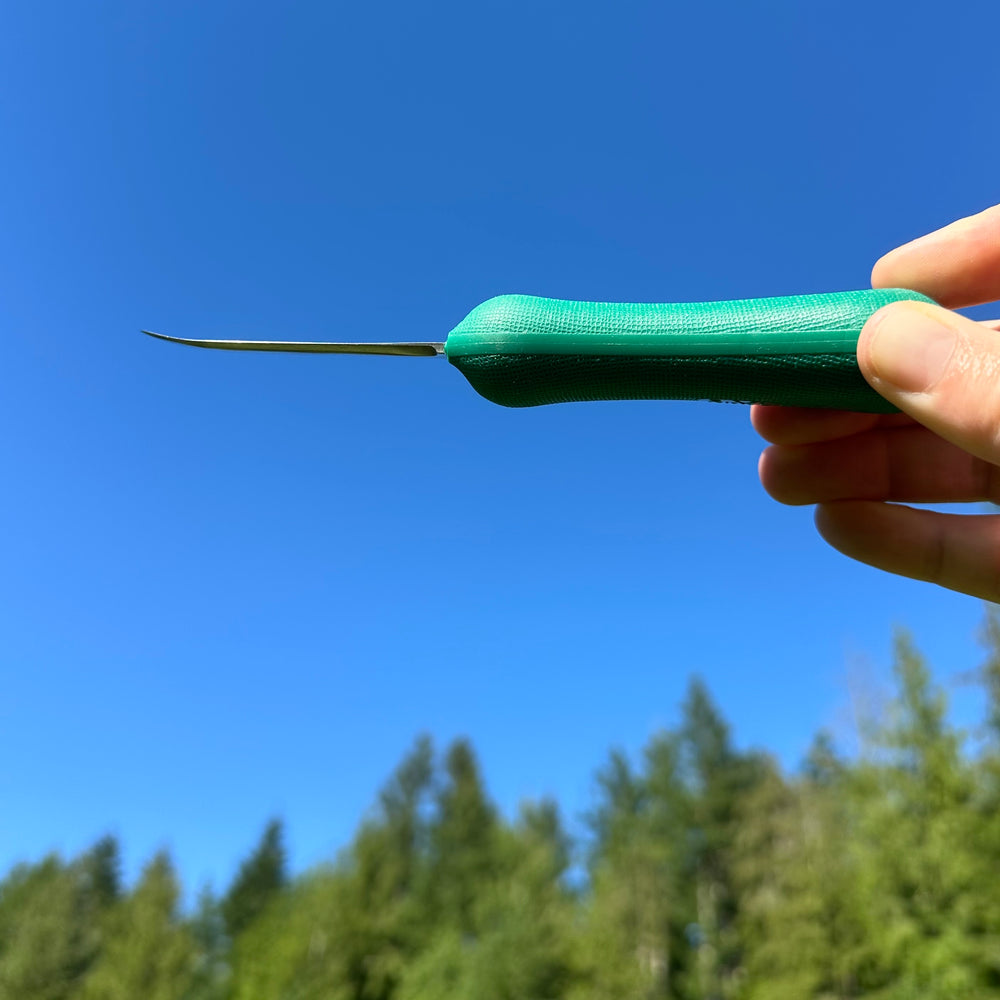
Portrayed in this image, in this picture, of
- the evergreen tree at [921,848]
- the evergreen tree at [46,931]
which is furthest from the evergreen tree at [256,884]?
the evergreen tree at [921,848]

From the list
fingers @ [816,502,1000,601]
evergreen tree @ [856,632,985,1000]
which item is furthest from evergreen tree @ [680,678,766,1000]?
fingers @ [816,502,1000,601]

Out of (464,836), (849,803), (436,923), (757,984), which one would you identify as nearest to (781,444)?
(849,803)

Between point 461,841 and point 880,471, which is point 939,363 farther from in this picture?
point 461,841

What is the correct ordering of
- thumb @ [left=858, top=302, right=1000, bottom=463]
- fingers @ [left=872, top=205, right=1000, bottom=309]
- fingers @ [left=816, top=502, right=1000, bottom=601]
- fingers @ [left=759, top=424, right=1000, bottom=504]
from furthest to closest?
fingers @ [left=759, top=424, right=1000, bottom=504] → fingers @ [left=816, top=502, right=1000, bottom=601] → fingers @ [left=872, top=205, right=1000, bottom=309] → thumb @ [left=858, top=302, right=1000, bottom=463]

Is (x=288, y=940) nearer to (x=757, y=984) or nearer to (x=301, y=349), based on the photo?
(x=757, y=984)

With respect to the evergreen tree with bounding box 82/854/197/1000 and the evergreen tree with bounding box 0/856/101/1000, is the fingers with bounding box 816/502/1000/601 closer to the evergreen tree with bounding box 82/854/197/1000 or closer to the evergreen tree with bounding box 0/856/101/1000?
the evergreen tree with bounding box 82/854/197/1000

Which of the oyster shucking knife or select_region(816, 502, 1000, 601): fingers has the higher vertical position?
the oyster shucking knife

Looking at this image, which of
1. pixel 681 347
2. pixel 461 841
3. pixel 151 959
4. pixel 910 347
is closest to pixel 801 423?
pixel 910 347

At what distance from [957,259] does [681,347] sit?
4.23 feet

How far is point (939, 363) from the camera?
5.39 ft

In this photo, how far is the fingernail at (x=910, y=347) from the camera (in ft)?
5.35

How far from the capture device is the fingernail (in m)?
1.63

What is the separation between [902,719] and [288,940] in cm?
1720

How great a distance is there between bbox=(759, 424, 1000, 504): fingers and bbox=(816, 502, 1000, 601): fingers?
99 millimetres
